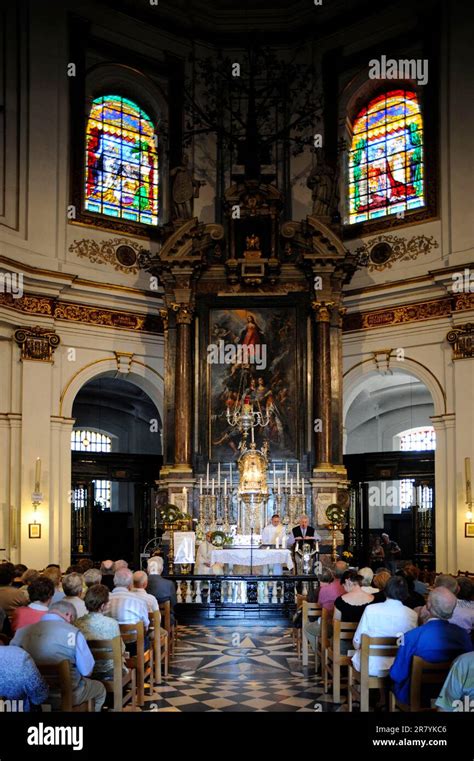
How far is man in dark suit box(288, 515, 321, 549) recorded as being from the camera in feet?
52.8

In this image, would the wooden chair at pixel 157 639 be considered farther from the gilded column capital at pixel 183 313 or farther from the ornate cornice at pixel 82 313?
the gilded column capital at pixel 183 313

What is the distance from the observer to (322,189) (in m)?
19.3

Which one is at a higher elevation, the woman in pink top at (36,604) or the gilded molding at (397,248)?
the gilded molding at (397,248)

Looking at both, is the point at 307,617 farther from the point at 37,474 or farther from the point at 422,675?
the point at 37,474

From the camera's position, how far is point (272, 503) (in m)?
18.7

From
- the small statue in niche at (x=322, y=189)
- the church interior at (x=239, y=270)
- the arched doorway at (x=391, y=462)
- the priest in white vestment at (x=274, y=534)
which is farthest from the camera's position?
the arched doorway at (x=391, y=462)

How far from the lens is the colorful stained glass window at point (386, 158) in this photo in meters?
20.6

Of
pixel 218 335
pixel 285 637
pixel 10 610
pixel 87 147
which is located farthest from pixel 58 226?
pixel 10 610

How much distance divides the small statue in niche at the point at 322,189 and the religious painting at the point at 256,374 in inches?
86.4

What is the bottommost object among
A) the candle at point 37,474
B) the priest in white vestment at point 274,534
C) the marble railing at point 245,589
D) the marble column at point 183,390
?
the marble railing at point 245,589

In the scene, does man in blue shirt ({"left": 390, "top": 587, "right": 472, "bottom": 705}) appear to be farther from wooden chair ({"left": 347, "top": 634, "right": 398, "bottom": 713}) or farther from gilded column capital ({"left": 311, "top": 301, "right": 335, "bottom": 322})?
gilded column capital ({"left": 311, "top": 301, "right": 335, "bottom": 322})

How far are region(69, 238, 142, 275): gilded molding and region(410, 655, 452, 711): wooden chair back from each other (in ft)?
49.3

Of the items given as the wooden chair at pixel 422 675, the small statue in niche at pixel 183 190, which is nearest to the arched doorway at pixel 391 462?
the small statue in niche at pixel 183 190

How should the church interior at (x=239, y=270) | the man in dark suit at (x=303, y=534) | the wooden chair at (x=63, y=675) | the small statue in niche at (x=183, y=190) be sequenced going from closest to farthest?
the wooden chair at (x=63, y=675) → the man in dark suit at (x=303, y=534) → the church interior at (x=239, y=270) → the small statue in niche at (x=183, y=190)
